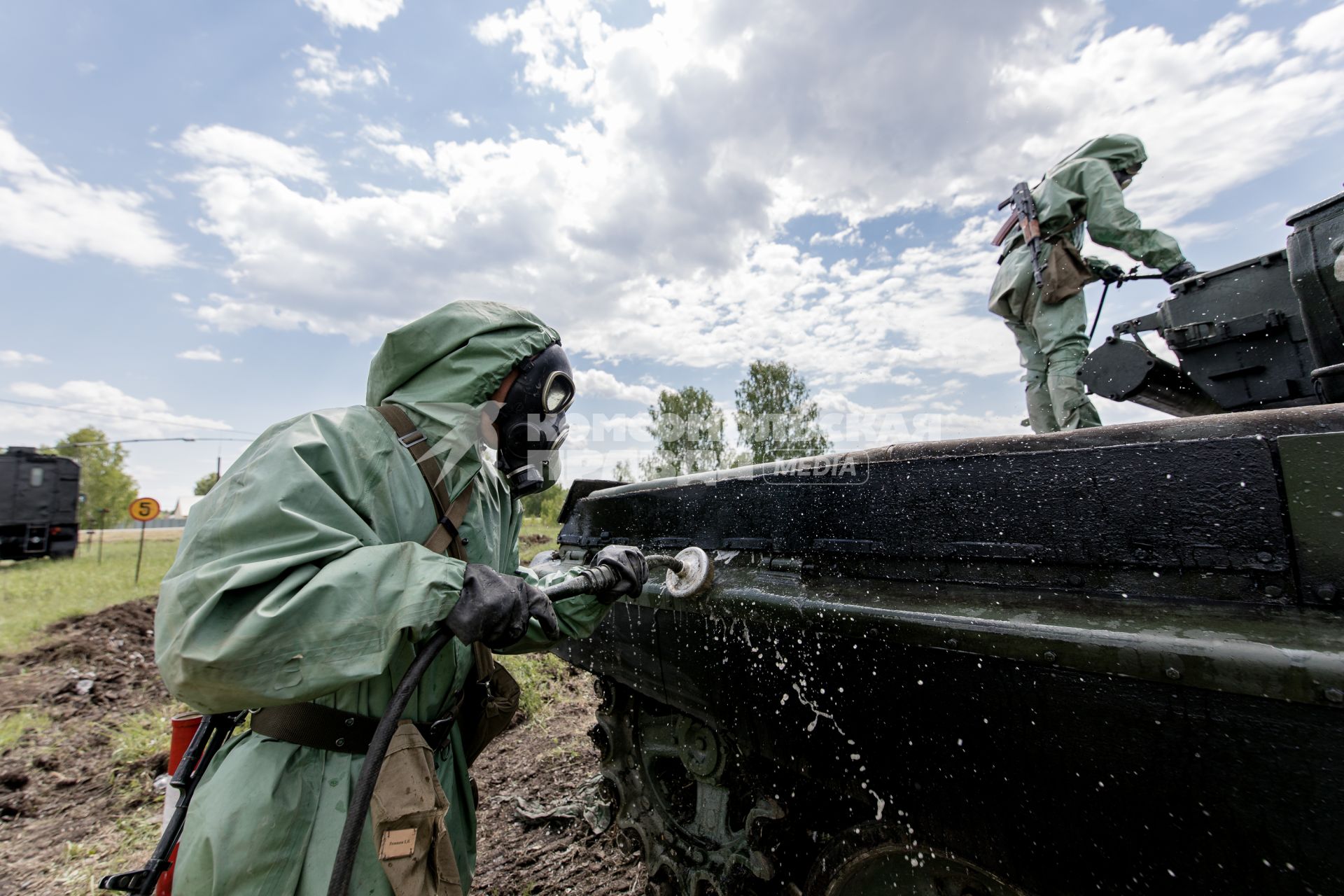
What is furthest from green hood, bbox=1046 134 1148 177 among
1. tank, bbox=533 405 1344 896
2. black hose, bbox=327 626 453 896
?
black hose, bbox=327 626 453 896

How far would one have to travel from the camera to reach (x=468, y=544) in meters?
1.68

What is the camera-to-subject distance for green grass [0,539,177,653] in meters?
9.31

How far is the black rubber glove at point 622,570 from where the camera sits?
172 centimetres

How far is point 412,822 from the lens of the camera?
136 cm

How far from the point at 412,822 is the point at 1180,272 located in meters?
3.57

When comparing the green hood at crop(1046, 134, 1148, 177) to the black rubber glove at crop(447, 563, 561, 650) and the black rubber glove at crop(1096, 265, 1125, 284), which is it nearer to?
the black rubber glove at crop(1096, 265, 1125, 284)

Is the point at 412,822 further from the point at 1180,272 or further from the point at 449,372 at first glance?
the point at 1180,272

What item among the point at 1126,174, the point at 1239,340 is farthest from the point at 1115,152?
the point at 1239,340

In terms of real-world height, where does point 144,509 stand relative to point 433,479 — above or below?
above

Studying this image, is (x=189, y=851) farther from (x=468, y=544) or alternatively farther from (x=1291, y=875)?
(x=1291, y=875)

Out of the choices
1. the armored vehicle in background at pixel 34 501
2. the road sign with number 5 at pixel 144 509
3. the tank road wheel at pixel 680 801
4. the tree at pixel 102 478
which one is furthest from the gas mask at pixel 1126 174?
the tree at pixel 102 478

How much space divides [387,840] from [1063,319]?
3.67 m

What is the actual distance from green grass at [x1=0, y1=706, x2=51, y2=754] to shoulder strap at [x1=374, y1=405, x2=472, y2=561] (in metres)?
6.12

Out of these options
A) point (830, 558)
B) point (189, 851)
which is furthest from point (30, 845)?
point (830, 558)
